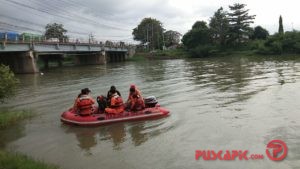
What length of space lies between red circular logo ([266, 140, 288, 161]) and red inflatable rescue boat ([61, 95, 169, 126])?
5.45 metres

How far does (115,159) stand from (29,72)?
137 feet

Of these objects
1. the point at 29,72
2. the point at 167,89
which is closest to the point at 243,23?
the point at 29,72

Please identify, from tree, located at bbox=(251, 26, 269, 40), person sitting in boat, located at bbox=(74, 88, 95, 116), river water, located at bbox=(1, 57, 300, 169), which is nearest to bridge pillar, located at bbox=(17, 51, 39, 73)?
river water, located at bbox=(1, 57, 300, 169)

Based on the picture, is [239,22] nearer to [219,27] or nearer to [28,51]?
[219,27]

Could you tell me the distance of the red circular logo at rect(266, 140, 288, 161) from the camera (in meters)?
9.85

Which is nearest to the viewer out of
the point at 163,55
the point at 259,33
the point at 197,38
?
the point at 163,55

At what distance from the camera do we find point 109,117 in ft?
48.8

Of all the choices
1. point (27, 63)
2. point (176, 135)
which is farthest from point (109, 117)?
point (27, 63)

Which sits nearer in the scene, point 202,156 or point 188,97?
point 202,156

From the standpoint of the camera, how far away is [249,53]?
8194 centimetres

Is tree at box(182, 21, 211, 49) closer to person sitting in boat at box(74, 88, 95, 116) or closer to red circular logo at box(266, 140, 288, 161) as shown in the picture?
person sitting in boat at box(74, 88, 95, 116)

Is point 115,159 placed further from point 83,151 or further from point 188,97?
point 188,97

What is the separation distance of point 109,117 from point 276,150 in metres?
6.79

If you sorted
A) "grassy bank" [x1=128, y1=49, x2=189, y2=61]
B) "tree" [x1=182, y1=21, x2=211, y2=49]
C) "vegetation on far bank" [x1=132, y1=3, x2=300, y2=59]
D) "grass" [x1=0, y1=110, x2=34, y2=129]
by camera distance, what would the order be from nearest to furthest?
"grass" [x1=0, y1=110, x2=34, y2=129] → "vegetation on far bank" [x1=132, y1=3, x2=300, y2=59] → "grassy bank" [x1=128, y1=49, x2=189, y2=61] → "tree" [x1=182, y1=21, x2=211, y2=49]
